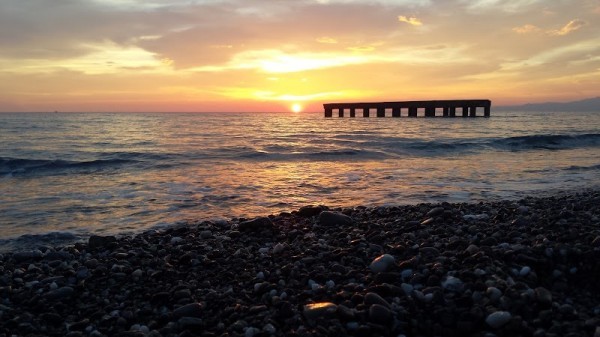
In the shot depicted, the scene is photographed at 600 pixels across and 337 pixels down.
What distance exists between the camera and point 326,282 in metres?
4.07

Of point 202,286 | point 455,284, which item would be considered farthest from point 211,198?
point 455,284

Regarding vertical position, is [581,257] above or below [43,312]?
above

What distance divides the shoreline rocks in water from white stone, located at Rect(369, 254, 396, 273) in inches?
0.6

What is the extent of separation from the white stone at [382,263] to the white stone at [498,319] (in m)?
1.23

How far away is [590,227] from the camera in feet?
16.9

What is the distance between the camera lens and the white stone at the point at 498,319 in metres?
3.07

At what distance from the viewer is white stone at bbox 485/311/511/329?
10.1 ft

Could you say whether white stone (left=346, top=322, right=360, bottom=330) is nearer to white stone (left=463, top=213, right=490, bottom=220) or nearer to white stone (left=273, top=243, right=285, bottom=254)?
white stone (left=273, top=243, right=285, bottom=254)

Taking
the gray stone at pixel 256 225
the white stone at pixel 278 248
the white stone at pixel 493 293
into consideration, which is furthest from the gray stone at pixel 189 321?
the gray stone at pixel 256 225

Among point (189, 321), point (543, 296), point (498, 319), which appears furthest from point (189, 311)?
point (543, 296)

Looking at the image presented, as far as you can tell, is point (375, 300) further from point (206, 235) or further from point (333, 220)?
point (206, 235)

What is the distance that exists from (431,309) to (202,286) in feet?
7.17

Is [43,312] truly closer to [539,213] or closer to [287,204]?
[287,204]

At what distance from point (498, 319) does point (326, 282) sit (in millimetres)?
1499
